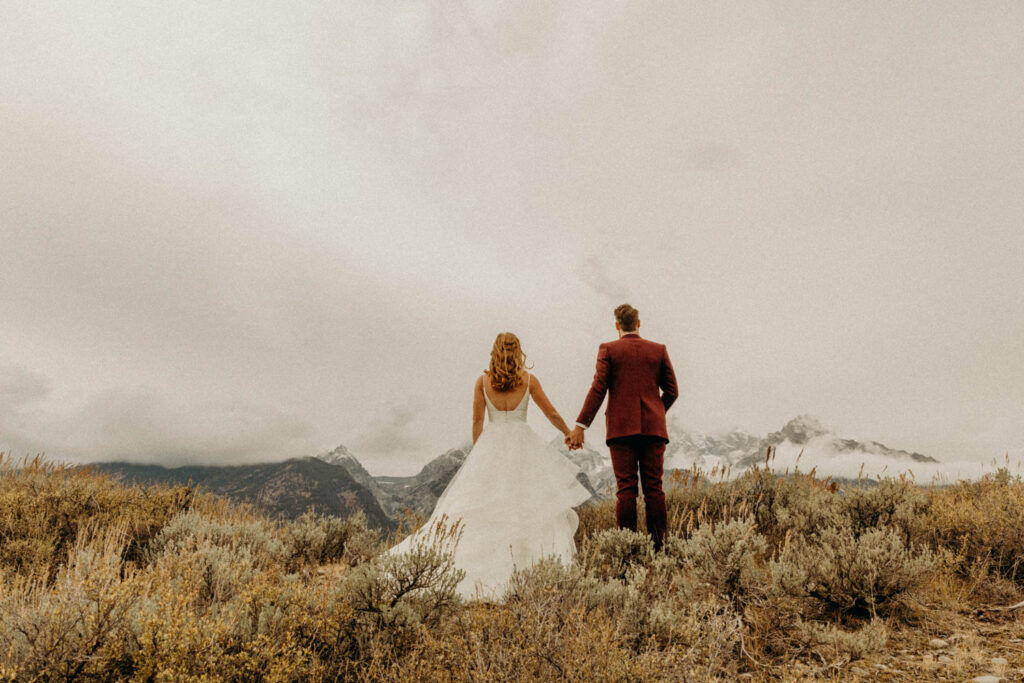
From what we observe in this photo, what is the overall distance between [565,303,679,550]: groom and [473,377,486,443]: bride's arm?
1123 mm

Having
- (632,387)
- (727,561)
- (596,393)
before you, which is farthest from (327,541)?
(727,561)

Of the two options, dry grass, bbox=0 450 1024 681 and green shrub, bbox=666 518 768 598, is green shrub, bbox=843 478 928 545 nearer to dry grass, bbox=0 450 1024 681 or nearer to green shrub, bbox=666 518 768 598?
dry grass, bbox=0 450 1024 681

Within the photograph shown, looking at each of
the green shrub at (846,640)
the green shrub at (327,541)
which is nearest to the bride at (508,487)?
the green shrub at (327,541)

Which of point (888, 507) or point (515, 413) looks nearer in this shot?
point (888, 507)

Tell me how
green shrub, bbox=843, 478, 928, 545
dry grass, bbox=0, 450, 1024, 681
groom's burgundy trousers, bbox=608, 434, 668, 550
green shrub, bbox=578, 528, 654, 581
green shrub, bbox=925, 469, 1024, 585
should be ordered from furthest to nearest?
groom's burgundy trousers, bbox=608, 434, 668, 550
green shrub, bbox=843, 478, 928, 545
green shrub, bbox=578, 528, 654, 581
green shrub, bbox=925, 469, 1024, 585
dry grass, bbox=0, 450, 1024, 681

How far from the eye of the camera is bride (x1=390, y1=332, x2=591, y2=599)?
507 cm

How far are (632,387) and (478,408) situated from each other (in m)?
1.92

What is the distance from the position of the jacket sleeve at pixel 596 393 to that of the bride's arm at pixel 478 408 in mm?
1245

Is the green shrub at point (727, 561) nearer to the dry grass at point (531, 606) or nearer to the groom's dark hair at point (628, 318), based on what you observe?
the dry grass at point (531, 606)

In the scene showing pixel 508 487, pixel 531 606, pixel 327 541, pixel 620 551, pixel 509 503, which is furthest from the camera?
pixel 327 541

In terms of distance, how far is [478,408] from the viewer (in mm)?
6055

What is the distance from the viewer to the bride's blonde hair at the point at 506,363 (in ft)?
18.9

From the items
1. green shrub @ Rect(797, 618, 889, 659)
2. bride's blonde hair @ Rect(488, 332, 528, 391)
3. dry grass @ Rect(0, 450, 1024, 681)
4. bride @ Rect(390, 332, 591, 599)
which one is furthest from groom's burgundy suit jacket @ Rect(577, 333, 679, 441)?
green shrub @ Rect(797, 618, 889, 659)

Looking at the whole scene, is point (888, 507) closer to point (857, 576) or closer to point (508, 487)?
point (857, 576)
